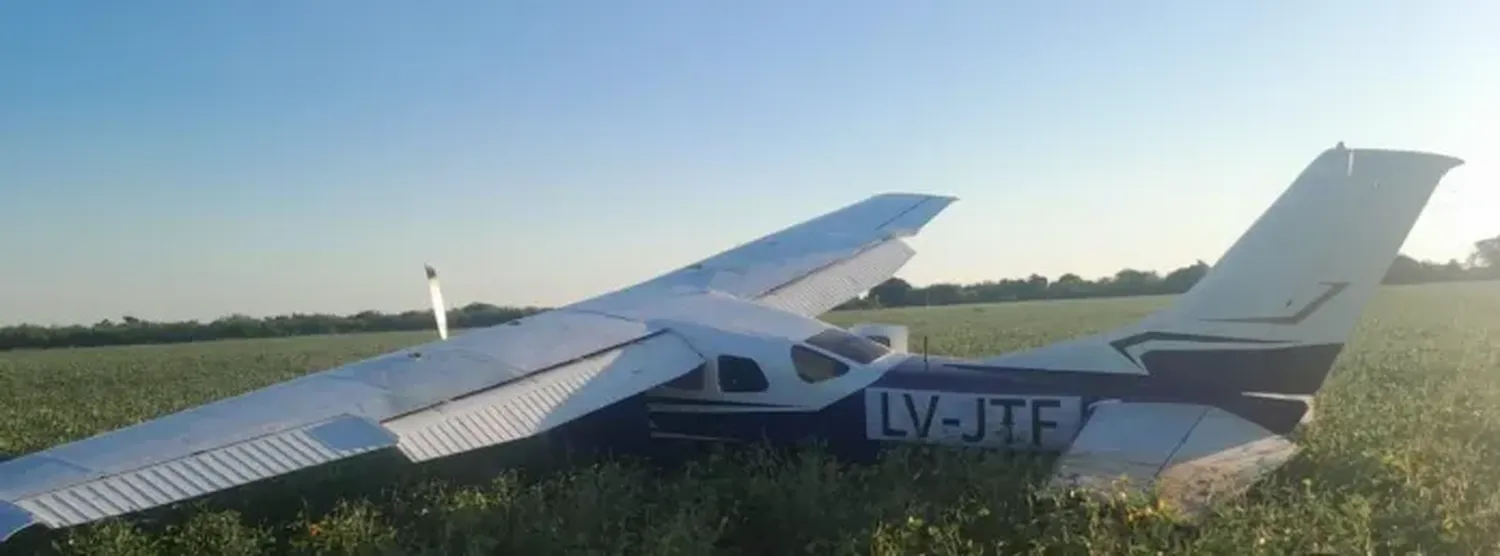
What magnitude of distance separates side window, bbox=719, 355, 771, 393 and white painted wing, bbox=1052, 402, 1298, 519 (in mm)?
2912

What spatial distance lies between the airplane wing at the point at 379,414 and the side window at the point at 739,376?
253 mm

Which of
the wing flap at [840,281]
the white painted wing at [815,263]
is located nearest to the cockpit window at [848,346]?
the white painted wing at [815,263]

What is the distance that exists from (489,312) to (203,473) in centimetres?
4870

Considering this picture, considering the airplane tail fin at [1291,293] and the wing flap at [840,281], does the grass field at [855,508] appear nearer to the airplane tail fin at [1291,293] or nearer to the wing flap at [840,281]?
the airplane tail fin at [1291,293]

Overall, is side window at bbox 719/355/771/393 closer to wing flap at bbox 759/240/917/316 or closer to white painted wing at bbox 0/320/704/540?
white painted wing at bbox 0/320/704/540

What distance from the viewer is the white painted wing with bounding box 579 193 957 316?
13.3 metres

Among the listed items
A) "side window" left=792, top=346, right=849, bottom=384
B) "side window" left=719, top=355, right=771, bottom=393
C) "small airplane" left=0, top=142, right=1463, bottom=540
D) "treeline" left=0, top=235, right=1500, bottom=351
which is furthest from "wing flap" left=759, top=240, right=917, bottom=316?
"treeline" left=0, top=235, right=1500, bottom=351

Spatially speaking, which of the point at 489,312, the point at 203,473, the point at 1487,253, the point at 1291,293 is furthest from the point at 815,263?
the point at 1487,253

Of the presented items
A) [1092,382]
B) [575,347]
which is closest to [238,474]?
[575,347]

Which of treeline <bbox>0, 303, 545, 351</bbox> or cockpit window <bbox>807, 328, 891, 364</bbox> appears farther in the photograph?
treeline <bbox>0, 303, 545, 351</bbox>

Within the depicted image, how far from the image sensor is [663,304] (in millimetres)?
11664

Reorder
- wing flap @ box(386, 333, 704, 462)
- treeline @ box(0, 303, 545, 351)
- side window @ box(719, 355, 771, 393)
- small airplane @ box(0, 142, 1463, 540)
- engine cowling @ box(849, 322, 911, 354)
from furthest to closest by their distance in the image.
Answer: treeline @ box(0, 303, 545, 351), engine cowling @ box(849, 322, 911, 354), side window @ box(719, 355, 771, 393), wing flap @ box(386, 333, 704, 462), small airplane @ box(0, 142, 1463, 540)

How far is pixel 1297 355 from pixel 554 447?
625 centimetres

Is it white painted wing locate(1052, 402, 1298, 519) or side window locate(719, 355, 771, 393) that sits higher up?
side window locate(719, 355, 771, 393)
